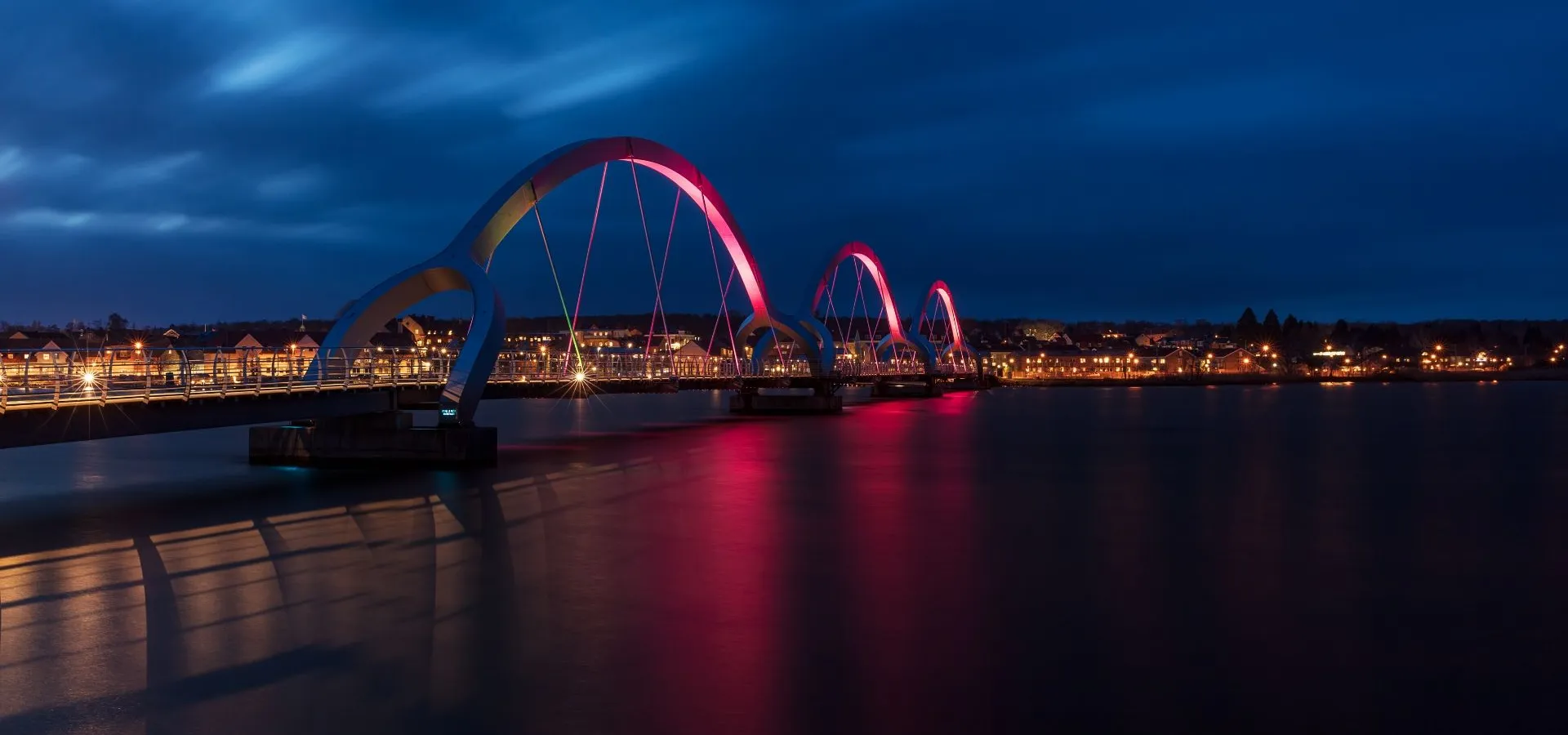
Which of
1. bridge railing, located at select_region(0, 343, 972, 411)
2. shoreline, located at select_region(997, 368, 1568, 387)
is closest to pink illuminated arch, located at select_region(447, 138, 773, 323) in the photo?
bridge railing, located at select_region(0, 343, 972, 411)

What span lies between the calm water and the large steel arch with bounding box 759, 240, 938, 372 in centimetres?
3586

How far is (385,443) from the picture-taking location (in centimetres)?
3033

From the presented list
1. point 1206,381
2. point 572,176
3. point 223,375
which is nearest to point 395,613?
point 223,375

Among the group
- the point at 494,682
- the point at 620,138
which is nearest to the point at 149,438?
the point at 620,138

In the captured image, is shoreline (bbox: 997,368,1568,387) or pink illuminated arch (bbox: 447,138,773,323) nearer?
pink illuminated arch (bbox: 447,138,773,323)

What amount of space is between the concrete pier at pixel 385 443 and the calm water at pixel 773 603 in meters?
1.11

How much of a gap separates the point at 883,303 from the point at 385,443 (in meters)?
70.9

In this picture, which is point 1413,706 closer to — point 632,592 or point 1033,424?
point 632,592

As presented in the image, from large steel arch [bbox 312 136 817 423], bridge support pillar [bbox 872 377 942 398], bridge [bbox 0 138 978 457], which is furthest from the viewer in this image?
bridge support pillar [bbox 872 377 942 398]

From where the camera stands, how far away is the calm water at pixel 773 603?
9.95 meters

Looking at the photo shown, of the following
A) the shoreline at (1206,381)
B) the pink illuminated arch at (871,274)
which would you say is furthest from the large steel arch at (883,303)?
the shoreline at (1206,381)

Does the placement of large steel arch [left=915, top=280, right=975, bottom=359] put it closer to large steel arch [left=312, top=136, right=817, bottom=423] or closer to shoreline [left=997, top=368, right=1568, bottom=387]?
shoreline [left=997, top=368, right=1568, bottom=387]

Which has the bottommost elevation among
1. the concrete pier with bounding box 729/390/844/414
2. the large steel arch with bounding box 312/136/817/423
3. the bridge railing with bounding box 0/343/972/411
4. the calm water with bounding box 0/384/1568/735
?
the calm water with bounding box 0/384/1568/735

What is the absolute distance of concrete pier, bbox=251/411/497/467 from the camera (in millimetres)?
30438
